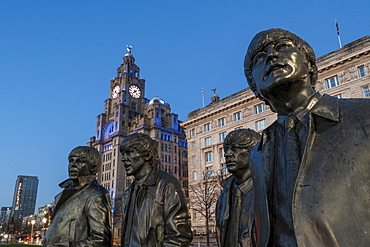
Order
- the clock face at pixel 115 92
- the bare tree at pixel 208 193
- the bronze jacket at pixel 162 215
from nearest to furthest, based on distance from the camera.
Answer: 1. the bronze jacket at pixel 162 215
2. the bare tree at pixel 208 193
3. the clock face at pixel 115 92

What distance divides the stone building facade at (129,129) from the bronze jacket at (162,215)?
64.9 m

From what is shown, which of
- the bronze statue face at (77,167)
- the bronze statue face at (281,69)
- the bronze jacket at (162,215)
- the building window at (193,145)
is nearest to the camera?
the bronze statue face at (281,69)

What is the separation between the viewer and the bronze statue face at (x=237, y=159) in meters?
3.70

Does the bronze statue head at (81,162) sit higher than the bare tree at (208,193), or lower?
lower

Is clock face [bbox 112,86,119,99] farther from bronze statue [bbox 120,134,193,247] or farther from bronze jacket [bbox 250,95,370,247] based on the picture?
bronze jacket [bbox 250,95,370,247]

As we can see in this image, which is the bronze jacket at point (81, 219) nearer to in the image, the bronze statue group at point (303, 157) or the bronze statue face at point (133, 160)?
the bronze statue face at point (133, 160)

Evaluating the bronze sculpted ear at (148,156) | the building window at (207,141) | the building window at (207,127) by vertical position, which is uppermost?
the building window at (207,127)

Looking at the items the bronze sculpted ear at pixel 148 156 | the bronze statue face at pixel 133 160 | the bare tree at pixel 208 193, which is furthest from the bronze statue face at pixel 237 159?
the bare tree at pixel 208 193

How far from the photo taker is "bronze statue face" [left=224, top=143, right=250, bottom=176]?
12.1 feet

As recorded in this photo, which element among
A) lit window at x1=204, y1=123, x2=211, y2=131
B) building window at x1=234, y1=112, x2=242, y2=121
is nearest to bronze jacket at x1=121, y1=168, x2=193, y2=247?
building window at x1=234, y1=112, x2=242, y2=121

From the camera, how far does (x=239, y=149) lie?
3.78m

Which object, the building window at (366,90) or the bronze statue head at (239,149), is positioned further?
the building window at (366,90)

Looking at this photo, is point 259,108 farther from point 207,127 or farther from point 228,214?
point 228,214

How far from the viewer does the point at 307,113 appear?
1.35 meters
